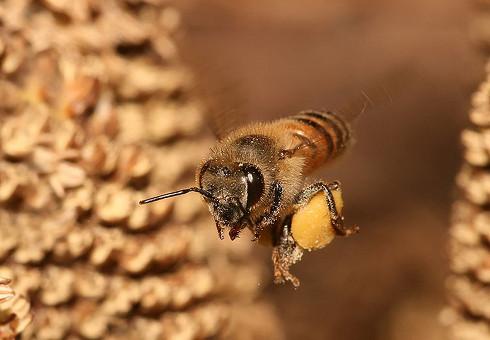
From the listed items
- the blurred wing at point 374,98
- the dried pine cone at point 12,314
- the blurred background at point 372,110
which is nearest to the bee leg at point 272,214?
the blurred wing at point 374,98

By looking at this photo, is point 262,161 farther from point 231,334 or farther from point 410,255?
point 410,255

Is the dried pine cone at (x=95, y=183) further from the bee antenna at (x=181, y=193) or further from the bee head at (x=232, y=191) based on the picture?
the bee head at (x=232, y=191)

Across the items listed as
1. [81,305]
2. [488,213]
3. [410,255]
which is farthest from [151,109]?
[410,255]

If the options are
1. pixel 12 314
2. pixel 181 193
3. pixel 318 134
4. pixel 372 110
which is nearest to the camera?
pixel 12 314

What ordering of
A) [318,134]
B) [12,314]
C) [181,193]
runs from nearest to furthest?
[12,314] → [181,193] → [318,134]

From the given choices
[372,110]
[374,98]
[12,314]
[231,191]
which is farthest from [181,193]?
[372,110]

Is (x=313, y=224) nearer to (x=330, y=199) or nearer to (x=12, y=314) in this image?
(x=330, y=199)
